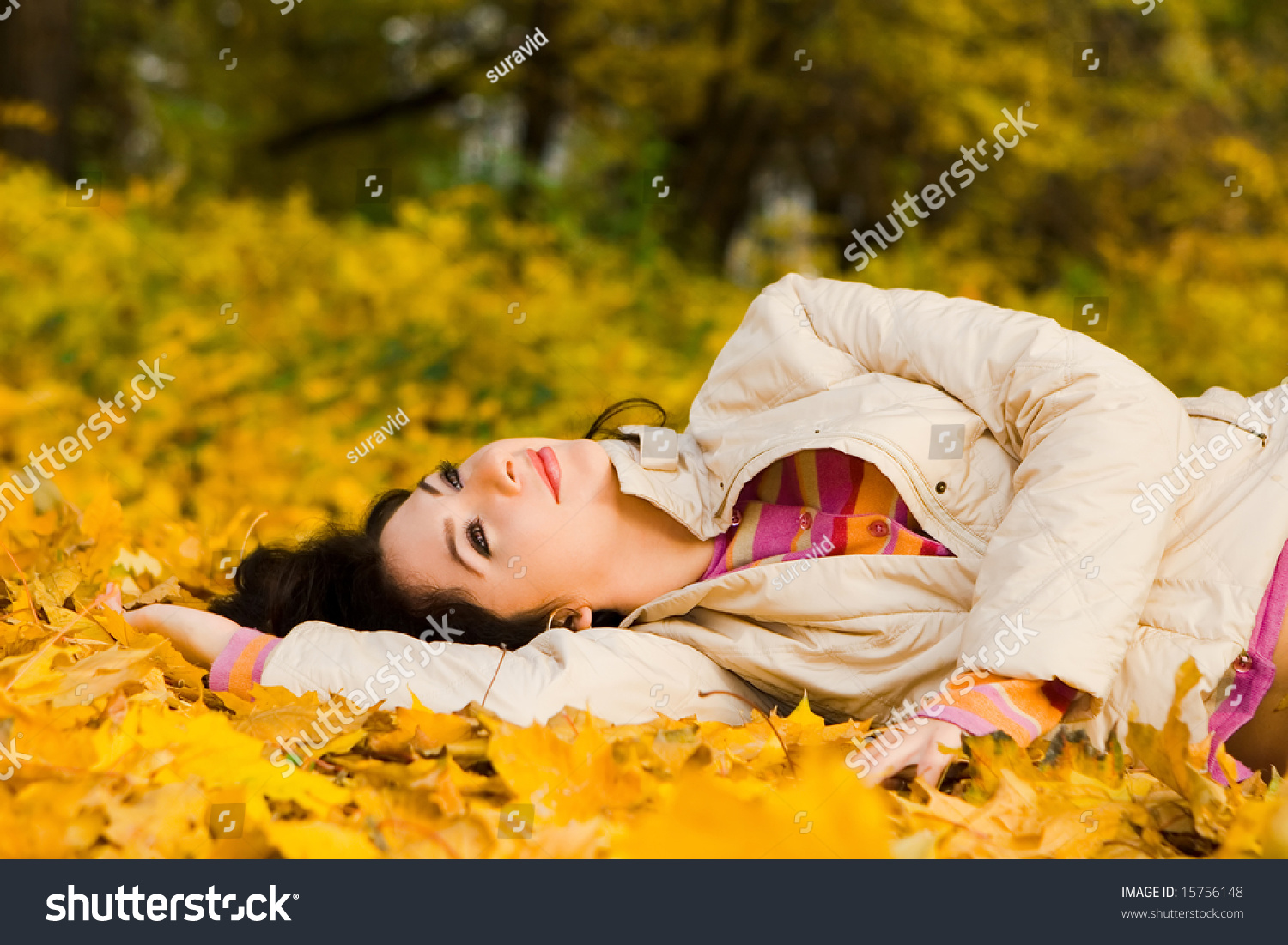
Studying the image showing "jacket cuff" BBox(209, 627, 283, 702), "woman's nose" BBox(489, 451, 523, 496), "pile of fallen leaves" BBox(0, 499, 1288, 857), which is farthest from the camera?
"woman's nose" BBox(489, 451, 523, 496)

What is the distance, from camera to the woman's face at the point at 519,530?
201cm

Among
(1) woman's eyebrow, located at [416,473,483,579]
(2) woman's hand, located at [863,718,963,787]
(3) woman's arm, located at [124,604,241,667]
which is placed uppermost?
(1) woman's eyebrow, located at [416,473,483,579]

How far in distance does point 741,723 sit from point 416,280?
3446 millimetres

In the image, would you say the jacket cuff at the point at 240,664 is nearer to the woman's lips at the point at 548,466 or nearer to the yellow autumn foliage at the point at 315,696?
the yellow autumn foliage at the point at 315,696

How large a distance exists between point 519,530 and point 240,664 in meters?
0.50

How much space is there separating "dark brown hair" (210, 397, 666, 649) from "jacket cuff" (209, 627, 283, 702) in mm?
238

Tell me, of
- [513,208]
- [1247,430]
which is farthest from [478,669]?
[513,208]

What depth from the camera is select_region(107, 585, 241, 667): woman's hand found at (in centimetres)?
182

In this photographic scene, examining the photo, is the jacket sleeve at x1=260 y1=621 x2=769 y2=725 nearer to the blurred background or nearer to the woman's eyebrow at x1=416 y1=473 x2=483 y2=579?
the woman's eyebrow at x1=416 y1=473 x2=483 y2=579

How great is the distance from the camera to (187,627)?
6.04 feet

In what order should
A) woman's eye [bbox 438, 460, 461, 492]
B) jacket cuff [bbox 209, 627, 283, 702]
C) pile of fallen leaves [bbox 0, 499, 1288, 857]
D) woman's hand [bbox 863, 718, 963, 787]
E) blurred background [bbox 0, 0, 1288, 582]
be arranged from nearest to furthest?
pile of fallen leaves [bbox 0, 499, 1288, 857]
woman's hand [bbox 863, 718, 963, 787]
jacket cuff [bbox 209, 627, 283, 702]
woman's eye [bbox 438, 460, 461, 492]
blurred background [bbox 0, 0, 1288, 582]

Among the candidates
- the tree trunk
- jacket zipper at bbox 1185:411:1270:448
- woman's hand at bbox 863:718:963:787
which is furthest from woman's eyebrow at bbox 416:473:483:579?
the tree trunk

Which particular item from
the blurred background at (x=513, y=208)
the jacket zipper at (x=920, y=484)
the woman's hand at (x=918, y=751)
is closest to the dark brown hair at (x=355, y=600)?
the blurred background at (x=513, y=208)

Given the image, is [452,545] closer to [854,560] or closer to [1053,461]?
[854,560]
